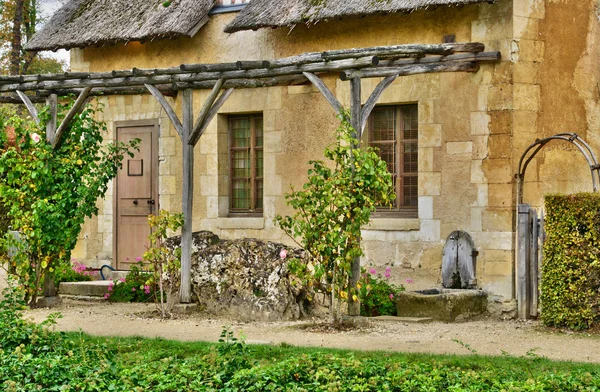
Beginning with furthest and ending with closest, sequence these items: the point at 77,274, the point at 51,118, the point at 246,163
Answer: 1. the point at 77,274
2. the point at 246,163
3. the point at 51,118

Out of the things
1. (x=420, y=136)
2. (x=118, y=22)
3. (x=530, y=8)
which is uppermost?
(x=118, y=22)

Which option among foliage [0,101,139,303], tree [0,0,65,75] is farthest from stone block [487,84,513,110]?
tree [0,0,65,75]

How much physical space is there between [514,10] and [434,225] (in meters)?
2.68

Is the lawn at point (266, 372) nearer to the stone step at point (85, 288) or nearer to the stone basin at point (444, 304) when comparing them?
the stone basin at point (444, 304)

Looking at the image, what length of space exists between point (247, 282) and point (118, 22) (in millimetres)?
5154

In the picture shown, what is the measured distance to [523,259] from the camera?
11.3 m

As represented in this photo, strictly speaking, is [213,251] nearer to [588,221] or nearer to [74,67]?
→ [588,221]

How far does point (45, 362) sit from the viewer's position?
281 inches

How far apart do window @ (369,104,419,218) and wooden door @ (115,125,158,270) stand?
379 cm

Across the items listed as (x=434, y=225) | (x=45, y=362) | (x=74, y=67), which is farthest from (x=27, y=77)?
(x=45, y=362)

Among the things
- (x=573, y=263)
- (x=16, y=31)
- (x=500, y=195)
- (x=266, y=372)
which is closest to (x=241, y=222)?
(x=500, y=195)

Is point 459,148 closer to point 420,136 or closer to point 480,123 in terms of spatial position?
point 480,123

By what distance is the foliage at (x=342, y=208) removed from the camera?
33.9ft

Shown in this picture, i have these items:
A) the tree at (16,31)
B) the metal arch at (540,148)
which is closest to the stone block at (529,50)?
the metal arch at (540,148)
